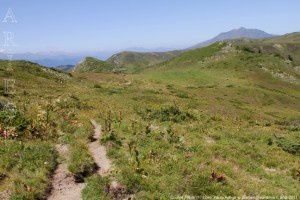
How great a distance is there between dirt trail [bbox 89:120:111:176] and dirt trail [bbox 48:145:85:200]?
146 cm

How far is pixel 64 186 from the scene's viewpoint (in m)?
18.0

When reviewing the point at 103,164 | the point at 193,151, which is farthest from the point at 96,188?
the point at 193,151

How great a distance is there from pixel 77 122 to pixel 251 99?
→ 39892 millimetres

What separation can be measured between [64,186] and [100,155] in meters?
4.15

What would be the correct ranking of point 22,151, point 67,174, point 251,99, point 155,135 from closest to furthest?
point 67,174, point 22,151, point 155,135, point 251,99

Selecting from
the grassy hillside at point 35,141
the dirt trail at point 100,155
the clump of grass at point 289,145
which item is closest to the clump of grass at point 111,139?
the dirt trail at point 100,155

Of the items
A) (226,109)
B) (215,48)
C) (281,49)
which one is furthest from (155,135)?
(281,49)

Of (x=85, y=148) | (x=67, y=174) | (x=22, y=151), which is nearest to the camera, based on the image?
(x=67, y=174)

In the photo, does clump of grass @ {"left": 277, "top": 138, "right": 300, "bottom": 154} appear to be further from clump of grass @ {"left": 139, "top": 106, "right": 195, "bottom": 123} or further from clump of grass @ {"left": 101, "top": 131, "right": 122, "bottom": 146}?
clump of grass @ {"left": 101, "top": 131, "right": 122, "bottom": 146}

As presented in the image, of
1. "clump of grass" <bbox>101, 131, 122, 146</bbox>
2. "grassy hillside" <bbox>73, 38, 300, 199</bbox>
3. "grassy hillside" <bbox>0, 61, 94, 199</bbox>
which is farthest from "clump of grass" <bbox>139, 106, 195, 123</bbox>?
"clump of grass" <bbox>101, 131, 122, 146</bbox>

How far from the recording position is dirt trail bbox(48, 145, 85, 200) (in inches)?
670

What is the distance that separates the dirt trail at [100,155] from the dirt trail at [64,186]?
1458 mm

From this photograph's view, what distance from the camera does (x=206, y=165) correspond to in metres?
20.3

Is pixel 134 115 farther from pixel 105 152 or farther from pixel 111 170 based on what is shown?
pixel 111 170
